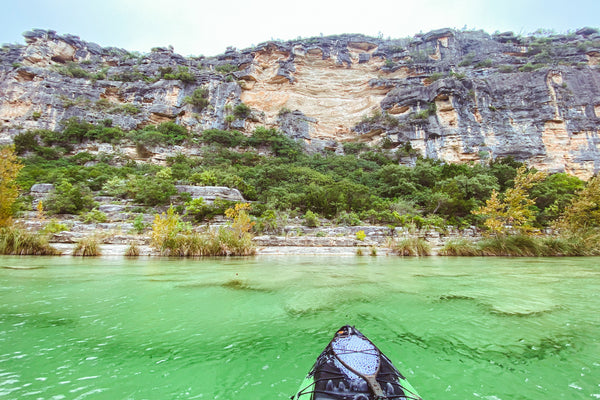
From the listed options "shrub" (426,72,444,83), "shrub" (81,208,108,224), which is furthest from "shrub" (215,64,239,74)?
"shrub" (81,208,108,224)

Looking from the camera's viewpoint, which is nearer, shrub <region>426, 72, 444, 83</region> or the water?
the water

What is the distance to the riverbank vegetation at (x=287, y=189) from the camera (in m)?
9.45

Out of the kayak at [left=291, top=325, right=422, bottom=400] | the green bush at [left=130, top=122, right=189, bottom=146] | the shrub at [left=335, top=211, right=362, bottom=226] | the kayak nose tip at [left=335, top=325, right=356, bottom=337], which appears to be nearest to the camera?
the kayak at [left=291, top=325, right=422, bottom=400]

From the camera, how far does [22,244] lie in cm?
798

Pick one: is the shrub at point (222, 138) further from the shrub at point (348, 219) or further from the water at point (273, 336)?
the water at point (273, 336)

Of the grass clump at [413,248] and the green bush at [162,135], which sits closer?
the grass clump at [413,248]

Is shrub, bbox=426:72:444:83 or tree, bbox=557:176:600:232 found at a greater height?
shrub, bbox=426:72:444:83

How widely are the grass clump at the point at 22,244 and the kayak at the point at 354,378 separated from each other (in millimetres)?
10480

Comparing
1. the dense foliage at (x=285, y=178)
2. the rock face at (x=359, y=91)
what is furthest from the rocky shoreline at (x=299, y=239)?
the rock face at (x=359, y=91)

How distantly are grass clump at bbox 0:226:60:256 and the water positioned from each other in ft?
17.6

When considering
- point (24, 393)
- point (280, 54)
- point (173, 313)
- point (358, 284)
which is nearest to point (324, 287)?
point (358, 284)

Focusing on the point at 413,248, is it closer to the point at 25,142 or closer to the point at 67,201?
the point at 67,201

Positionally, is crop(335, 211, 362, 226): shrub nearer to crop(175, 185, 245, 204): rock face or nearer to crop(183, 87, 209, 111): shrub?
crop(175, 185, 245, 204): rock face

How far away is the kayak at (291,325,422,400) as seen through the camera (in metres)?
1.10
